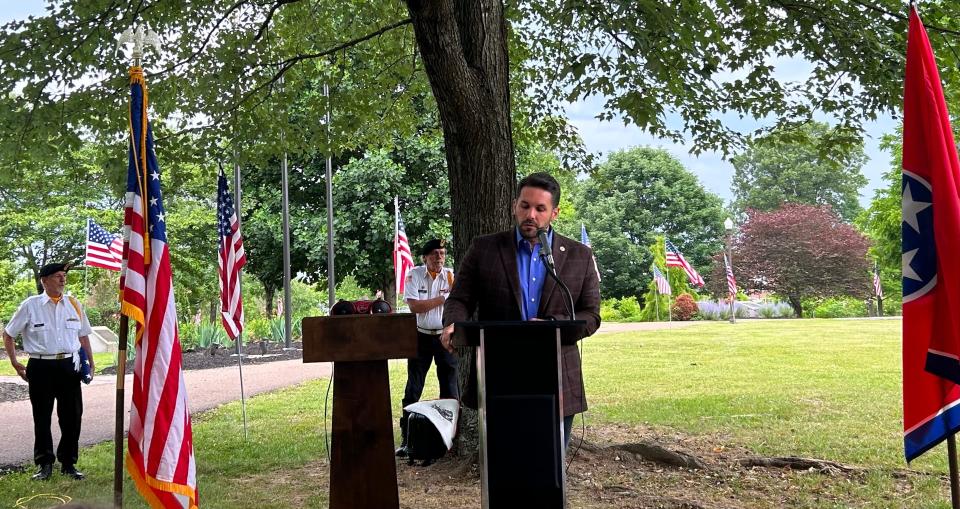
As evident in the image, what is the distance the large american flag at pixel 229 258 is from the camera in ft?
30.8

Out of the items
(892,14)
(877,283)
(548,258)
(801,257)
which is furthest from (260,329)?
(877,283)

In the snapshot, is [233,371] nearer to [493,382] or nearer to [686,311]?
[493,382]

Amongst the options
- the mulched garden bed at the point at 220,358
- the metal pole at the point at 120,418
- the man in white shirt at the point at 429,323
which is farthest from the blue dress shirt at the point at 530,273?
the mulched garden bed at the point at 220,358

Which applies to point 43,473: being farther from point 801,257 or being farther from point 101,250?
point 801,257

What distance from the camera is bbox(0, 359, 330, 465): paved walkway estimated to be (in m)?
10.4

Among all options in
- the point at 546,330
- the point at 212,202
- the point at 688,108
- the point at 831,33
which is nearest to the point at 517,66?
the point at 688,108

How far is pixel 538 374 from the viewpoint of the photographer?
3703 mm

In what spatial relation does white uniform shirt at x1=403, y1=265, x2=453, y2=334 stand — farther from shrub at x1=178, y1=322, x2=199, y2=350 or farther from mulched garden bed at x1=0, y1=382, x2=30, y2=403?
shrub at x1=178, y1=322, x2=199, y2=350

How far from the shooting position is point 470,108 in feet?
22.4

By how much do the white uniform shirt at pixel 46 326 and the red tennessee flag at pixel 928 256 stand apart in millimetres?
7558

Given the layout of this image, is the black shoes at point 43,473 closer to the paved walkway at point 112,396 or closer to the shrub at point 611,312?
the paved walkway at point 112,396

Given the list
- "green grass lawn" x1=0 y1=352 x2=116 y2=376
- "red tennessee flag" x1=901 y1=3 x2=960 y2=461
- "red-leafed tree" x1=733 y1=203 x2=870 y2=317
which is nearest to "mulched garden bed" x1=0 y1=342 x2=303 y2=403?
"green grass lawn" x1=0 y1=352 x2=116 y2=376

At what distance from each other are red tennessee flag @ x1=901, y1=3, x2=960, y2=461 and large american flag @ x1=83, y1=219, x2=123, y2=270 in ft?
55.8

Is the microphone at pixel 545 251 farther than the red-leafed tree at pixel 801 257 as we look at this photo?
No
